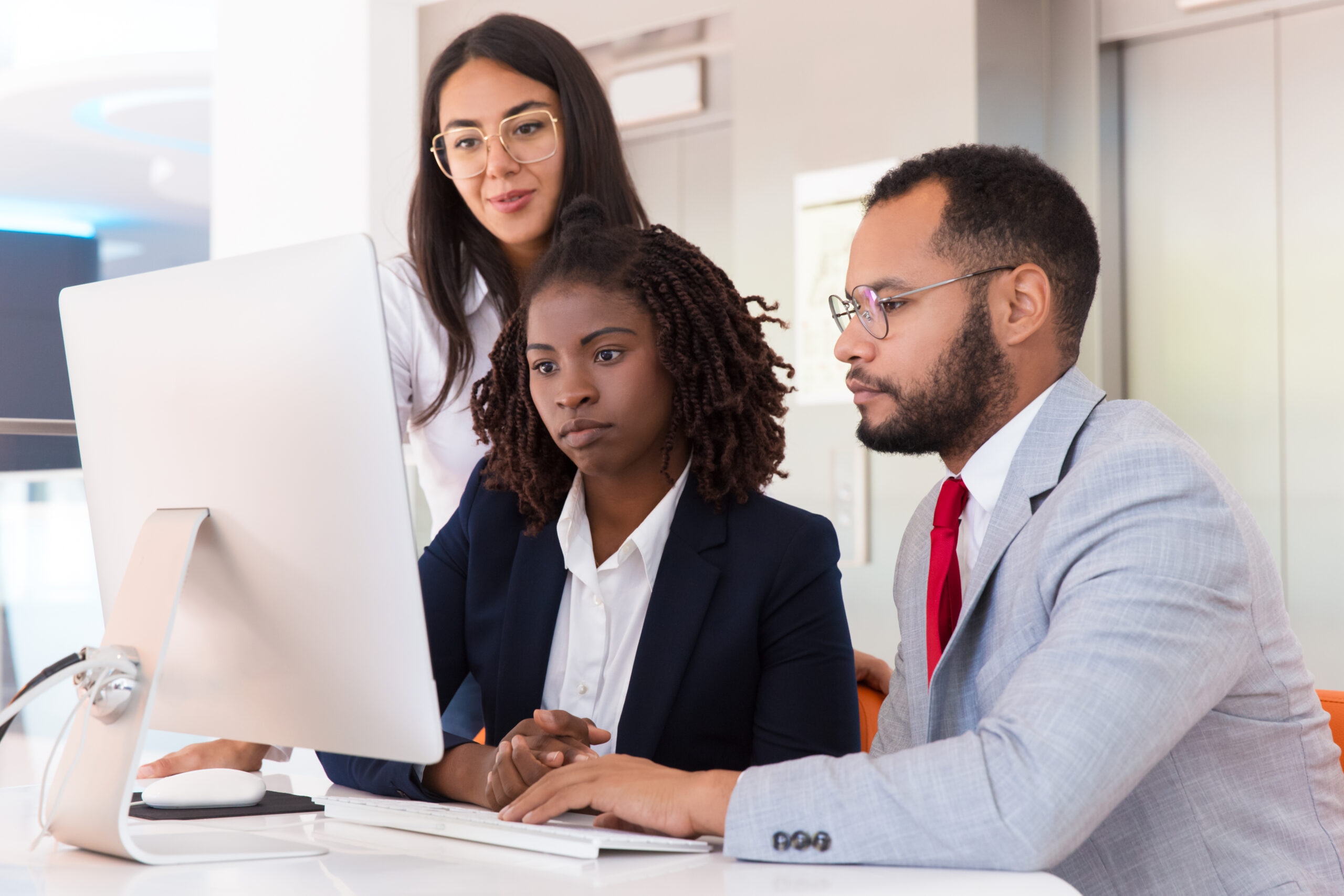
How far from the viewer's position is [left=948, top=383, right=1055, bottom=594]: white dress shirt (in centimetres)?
132

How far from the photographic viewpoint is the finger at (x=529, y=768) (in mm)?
1173

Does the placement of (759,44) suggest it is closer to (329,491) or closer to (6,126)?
(329,491)

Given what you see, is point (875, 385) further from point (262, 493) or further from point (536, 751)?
point (262, 493)

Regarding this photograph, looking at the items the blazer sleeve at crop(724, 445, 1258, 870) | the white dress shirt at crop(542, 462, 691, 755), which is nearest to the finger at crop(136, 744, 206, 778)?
the white dress shirt at crop(542, 462, 691, 755)

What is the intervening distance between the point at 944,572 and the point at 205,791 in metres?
0.78

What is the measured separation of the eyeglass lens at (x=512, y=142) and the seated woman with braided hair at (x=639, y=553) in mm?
355

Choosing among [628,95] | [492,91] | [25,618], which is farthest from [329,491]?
[628,95]

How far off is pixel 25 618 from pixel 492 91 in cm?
189

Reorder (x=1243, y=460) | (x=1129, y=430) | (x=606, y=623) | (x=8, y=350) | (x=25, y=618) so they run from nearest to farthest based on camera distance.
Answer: (x=1129, y=430) → (x=606, y=623) → (x=8, y=350) → (x=25, y=618) → (x=1243, y=460)

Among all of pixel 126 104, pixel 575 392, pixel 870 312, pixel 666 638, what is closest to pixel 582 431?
pixel 575 392

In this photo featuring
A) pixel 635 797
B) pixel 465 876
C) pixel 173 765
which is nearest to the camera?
pixel 465 876

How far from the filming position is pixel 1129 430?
116 centimetres

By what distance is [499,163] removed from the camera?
1.93 m

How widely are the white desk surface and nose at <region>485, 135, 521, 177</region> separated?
1151 millimetres
